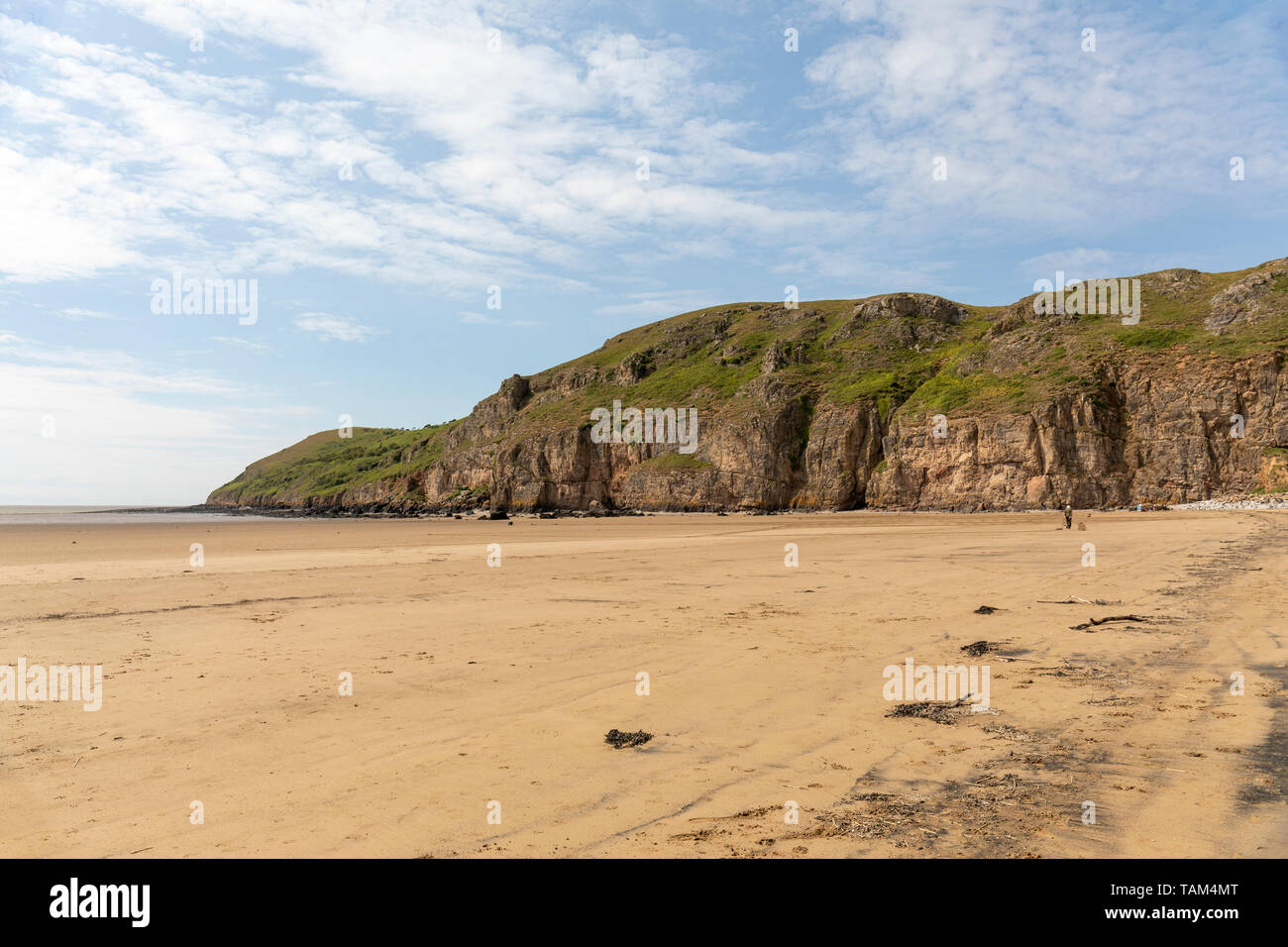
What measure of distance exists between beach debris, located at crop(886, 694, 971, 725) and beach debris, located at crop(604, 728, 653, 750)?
7.90ft

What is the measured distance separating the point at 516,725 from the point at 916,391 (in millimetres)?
76329

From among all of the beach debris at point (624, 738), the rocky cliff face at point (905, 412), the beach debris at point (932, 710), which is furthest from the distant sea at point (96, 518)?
the beach debris at point (932, 710)

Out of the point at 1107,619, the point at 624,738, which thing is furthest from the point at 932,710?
the point at 1107,619

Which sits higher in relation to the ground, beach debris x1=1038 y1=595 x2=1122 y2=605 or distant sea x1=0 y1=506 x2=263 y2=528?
beach debris x1=1038 y1=595 x2=1122 y2=605

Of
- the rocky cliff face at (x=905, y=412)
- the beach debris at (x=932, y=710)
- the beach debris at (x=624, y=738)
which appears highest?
the rocky cliff face at (x=905, y=412)

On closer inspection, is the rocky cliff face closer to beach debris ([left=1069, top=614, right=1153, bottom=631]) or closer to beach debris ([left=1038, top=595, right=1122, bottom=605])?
beach debris ([left=1038, top=595, right=1122, bottom=605])

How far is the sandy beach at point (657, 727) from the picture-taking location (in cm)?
420

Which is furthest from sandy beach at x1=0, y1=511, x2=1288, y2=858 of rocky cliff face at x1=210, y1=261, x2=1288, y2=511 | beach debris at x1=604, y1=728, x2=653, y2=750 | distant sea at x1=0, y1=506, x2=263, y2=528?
distant sea at x1=0, y1=506, x2=263, y2=528

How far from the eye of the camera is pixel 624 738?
5.92m

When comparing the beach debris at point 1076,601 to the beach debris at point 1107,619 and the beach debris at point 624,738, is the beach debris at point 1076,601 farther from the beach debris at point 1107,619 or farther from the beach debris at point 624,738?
the beach debris at point 624,738

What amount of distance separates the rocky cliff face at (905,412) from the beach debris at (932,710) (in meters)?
60.6

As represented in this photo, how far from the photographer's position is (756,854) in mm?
3855

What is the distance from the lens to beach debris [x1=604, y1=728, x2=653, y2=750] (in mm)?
5836

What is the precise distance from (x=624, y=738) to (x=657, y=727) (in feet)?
1.55
